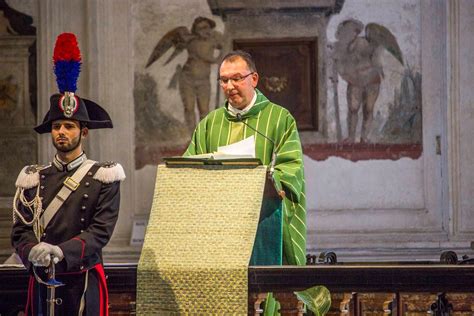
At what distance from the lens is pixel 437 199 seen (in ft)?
40.6

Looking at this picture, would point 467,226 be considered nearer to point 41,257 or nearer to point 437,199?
point 437,199

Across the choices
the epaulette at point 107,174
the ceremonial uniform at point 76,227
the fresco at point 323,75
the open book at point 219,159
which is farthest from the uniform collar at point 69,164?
the fresco at point 323,75

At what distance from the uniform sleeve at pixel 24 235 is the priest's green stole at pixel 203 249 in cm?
56

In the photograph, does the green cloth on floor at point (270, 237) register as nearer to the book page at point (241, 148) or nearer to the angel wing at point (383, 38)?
the book page at point (241, 148)

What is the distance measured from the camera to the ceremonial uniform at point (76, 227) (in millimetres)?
6078

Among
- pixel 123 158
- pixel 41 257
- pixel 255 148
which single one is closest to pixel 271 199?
pixel 255 148

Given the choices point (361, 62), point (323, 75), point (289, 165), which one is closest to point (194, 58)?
point (323, 75)

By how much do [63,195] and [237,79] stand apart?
1.64m

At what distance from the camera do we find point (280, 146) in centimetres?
754

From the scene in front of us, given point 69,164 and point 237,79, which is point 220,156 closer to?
point 69,164

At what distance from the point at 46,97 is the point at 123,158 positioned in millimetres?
948

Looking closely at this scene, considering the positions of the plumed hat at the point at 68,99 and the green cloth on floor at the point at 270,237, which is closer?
the plumed hat at the point at 68,99

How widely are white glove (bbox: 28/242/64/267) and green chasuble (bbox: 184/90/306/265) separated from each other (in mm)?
1654

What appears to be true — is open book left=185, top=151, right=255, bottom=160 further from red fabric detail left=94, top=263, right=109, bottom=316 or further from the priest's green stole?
red fabric detail left=94, top=263, right=109, bottom=316
